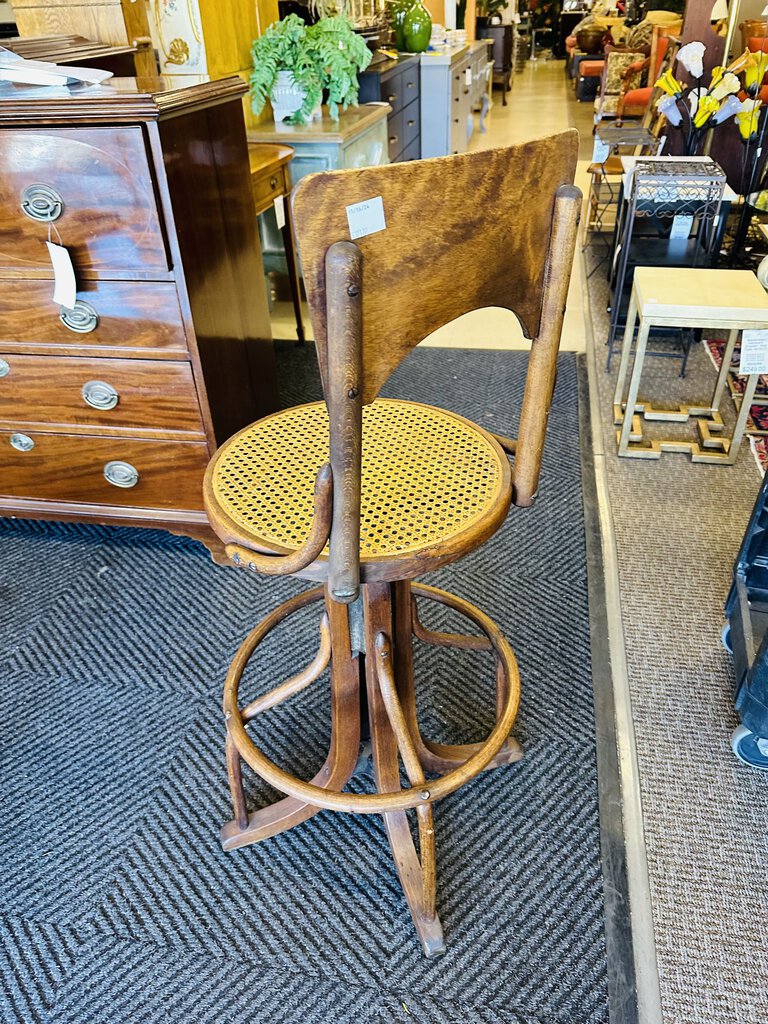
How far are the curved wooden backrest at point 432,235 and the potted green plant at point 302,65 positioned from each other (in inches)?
103

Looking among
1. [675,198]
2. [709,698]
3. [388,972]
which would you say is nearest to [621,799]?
[709,698]

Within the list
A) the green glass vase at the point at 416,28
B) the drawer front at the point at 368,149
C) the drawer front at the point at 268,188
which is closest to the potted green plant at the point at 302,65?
the drawer front at the point at 368,149

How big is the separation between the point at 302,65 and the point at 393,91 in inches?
56.9

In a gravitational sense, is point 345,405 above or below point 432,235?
below

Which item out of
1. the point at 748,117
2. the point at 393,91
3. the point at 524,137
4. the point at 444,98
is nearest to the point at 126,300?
the point at 748,117

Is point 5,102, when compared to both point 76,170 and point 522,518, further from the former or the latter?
point 522,518

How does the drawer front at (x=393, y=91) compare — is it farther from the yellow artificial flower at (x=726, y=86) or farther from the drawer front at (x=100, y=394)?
the drawer front at (x=100, y=394)

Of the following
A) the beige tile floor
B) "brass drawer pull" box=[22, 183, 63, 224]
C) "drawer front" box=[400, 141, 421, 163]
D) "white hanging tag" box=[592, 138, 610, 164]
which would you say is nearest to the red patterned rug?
the beige tile floor

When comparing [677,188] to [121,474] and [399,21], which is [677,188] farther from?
[399,21]

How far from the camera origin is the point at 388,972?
3.69ft

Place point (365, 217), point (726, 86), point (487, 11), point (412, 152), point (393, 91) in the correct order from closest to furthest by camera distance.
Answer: point (365, 217) < point (726, 86) < point (393, 91) < point (412, 152) < point (487, 11)

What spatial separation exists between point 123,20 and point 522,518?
192 centimetres

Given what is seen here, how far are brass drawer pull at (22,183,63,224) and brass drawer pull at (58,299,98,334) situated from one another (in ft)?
0.61

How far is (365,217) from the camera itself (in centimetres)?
61
